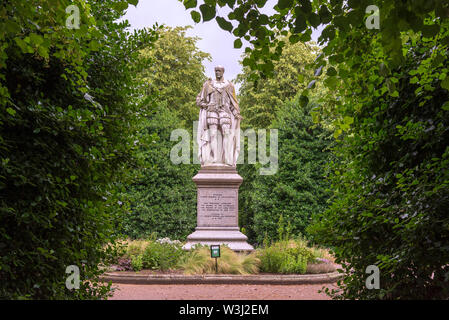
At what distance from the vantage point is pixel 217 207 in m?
14.2

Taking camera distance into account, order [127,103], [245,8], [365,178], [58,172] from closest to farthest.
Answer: [245,8]
[58,172]
[365,178]
[127,103]

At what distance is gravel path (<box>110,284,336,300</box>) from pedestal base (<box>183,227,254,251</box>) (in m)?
3.23

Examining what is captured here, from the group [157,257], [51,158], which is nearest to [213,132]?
[157,257]

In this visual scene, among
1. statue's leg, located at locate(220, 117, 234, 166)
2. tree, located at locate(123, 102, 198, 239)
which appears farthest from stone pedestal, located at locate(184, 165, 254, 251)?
tree, located at locate(123, 102, 198, 239)

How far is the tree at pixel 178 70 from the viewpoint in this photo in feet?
97.2

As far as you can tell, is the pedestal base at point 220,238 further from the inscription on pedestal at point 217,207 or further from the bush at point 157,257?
the bush at point 157,257

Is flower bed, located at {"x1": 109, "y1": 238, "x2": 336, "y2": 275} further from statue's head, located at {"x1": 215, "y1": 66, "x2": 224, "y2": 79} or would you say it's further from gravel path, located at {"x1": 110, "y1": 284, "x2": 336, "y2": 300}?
statue's head, located at {"x1": 215, "y1": 66, "x2": 224, "y2": 79}

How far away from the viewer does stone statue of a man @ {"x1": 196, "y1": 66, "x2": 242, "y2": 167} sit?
14.8 metres

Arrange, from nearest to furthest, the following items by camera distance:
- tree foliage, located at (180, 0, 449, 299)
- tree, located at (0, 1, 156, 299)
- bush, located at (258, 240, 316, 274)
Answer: tree foliage, located at (180, 0, 449, 299), tree, located at (0, 1, 156, 299), bush, located at (258, 240, 316, 274)

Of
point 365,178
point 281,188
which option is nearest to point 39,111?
point 365,178
